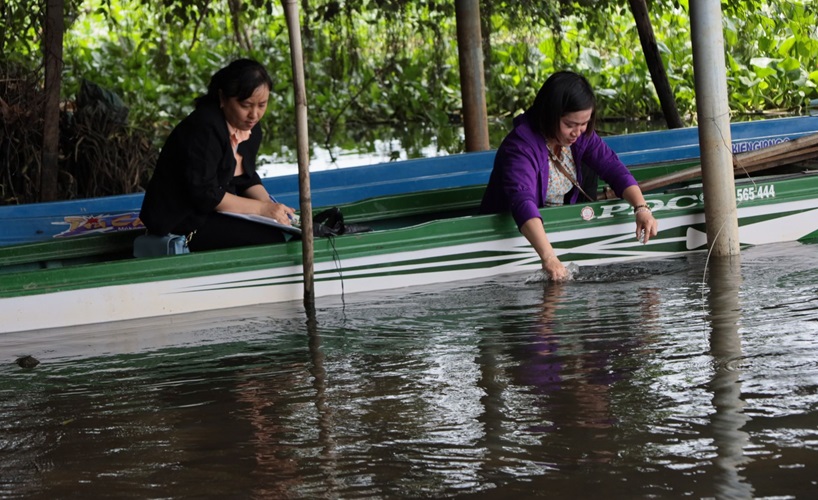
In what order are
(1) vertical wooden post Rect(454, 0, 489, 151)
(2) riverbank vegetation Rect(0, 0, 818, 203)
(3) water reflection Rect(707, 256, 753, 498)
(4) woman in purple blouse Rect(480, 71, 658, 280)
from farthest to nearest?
1. (2) riverbank vegetation Rect(0, 0, 818, 203)
2. (1) vertical wooden post Rect(454, 0, 489, 151)
3. (4) woman in purple blouse Rect(480, 71, 658, 280)
4. (3) water reflection Rect(707, 256, 753, 498)

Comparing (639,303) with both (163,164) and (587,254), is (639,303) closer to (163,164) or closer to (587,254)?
(587,254)

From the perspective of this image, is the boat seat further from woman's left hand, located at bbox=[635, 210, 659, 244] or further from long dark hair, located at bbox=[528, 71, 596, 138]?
woman's left hand, located at bbox=[635, 210, 659, 244]

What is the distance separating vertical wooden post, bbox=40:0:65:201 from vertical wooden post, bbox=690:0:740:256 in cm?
437

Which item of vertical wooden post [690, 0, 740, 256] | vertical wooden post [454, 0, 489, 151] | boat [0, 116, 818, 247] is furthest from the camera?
vertical wooden post [454, 0, 489, 151]

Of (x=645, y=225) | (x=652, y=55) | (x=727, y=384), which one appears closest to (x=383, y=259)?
(x=645, y=225)

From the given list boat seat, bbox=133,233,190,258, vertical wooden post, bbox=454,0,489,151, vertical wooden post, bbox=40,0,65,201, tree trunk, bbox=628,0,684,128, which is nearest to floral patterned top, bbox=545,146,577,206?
boat seat, bbox=133,233,190,258

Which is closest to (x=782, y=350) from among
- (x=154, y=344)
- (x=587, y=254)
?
(x=587, y=254)

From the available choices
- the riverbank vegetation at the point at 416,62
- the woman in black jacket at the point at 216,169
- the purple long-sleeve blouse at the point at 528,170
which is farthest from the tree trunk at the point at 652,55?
the woman in black jacket at the point at 216,169

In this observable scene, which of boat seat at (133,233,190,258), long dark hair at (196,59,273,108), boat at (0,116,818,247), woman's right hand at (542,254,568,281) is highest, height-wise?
long dark hair at (196,59,273,108)

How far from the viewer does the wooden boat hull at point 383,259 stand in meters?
5.41

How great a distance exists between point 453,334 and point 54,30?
452 cm

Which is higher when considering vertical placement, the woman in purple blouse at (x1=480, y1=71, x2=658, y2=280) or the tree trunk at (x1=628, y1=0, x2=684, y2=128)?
the tree trunk at (x1=628, y1=0, x2=684, y2=128)

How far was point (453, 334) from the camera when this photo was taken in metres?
4.87

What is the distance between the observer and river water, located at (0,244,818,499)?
10.3ft
